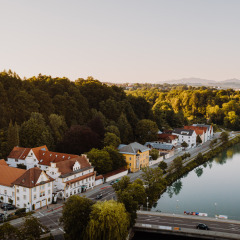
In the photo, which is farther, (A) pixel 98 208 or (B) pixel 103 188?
(B) pixel 103 188

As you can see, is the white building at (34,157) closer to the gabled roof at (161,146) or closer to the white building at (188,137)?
the gabled roof at (161,146)

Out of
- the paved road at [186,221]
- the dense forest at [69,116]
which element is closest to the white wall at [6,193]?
the dense forest at [69,116]

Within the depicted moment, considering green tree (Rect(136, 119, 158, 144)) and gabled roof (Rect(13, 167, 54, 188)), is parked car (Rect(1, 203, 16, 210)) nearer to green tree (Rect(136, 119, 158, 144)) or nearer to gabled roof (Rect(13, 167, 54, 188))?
gabled roof (Rect(13, 167, 54, 188))

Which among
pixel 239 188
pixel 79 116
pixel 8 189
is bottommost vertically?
pixel 239 188

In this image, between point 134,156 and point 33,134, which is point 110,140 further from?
point 33,134

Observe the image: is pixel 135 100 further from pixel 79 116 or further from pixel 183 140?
pixel 79 116

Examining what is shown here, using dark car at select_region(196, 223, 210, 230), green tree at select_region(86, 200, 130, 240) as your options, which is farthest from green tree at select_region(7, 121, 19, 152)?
dark car at select_region(196, 223, 210, 230)

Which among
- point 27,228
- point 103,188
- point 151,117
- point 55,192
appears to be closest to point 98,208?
point 27,228
